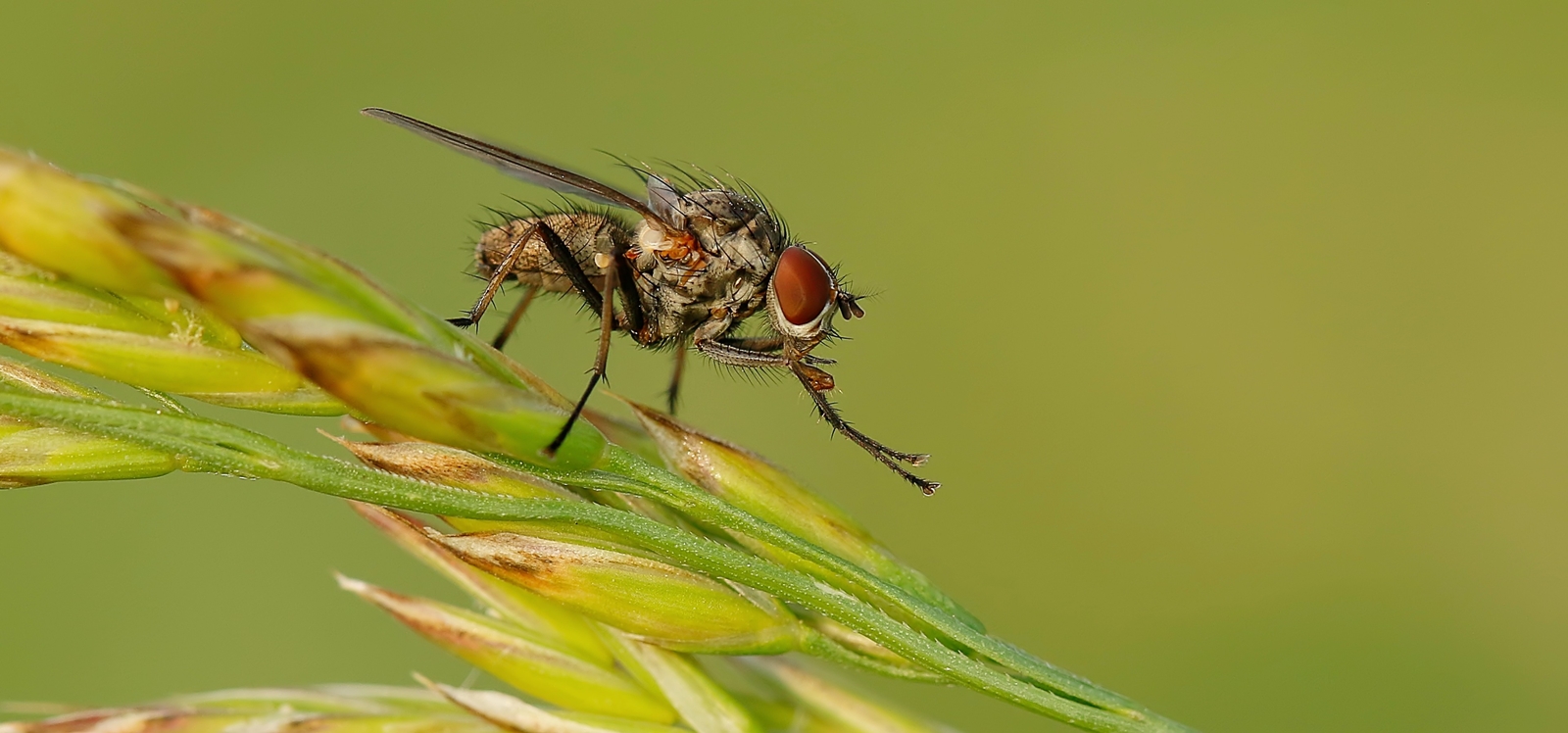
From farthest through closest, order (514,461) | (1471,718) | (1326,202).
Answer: (1326,202)
(1471,718)
(514,461)

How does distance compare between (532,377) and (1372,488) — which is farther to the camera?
(1372,488)

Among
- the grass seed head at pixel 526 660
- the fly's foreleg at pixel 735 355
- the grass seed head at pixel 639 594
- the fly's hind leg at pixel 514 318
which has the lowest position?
the grass seed head at pixel 526 660

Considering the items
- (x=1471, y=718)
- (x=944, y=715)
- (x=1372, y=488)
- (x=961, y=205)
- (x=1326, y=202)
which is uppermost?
(x=1326, y=202)

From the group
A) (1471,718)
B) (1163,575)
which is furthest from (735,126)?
(1471,718)

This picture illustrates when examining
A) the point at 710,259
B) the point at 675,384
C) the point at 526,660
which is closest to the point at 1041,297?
the point at 675,384

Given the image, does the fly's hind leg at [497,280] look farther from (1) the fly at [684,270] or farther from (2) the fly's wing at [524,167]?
(2) the fly's wing at [524,167]

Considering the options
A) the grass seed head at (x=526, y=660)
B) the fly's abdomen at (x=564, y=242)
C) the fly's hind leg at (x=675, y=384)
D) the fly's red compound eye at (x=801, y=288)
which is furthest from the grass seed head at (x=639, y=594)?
the fly's hind leg at (x=675, y=384)

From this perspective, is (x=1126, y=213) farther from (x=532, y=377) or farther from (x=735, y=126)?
(x=532, y=377)
